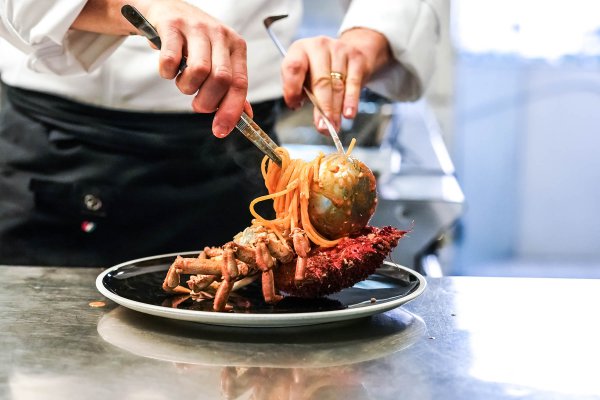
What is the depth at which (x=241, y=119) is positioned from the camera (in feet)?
4.22

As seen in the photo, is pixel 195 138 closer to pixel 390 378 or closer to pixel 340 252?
pixel 340 252

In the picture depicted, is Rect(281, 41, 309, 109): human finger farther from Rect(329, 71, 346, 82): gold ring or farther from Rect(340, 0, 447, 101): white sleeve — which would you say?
Rect(340, 0, 447, 101): white sleeve

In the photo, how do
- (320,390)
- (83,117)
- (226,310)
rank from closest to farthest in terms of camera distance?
(320,390) < (226,310) < (83,117)

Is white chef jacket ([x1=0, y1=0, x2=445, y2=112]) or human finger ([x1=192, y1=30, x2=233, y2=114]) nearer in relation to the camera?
human finger ([x1=192, y1=30, x2=233, y2=114])

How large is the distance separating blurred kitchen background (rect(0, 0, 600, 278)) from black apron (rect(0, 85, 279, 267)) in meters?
2.94

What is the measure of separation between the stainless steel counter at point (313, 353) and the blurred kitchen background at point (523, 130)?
345 centimetres

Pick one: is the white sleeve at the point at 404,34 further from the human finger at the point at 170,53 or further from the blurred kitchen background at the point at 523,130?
the blurred kitchen background at the point at 523,130

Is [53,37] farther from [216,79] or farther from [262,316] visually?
[262,316]

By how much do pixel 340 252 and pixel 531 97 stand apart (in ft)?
13.9

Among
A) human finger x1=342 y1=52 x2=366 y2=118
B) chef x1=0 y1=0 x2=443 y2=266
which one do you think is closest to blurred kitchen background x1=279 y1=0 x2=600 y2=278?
chef x1=0 y1=0 x2=443 y2=266

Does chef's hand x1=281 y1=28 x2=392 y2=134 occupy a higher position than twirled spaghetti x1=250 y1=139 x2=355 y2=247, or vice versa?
chef's hand x1=281 y1=28 x2=392 y2=134

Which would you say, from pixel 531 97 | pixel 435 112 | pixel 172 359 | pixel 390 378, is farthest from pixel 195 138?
pixel 531 97

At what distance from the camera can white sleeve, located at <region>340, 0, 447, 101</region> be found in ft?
6.04

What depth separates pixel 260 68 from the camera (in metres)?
1.87
